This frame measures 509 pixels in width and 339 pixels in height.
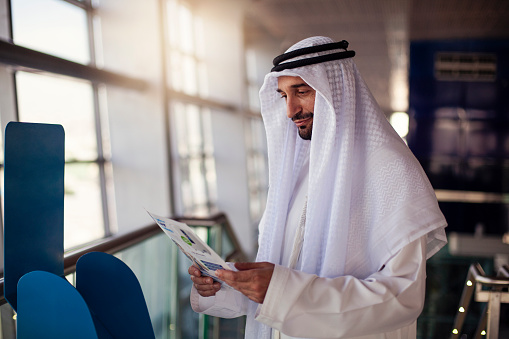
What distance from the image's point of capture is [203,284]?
1580mm

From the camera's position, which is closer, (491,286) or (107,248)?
(491,286)

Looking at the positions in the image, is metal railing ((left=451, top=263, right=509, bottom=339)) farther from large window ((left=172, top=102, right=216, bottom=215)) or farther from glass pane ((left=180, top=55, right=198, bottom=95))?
glass pane ((left=180, top=55, right=198, bottom=95))

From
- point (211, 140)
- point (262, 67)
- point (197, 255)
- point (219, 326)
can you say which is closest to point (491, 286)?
point (197, 255)

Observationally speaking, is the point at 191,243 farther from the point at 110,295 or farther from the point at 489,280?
the point at 489,280

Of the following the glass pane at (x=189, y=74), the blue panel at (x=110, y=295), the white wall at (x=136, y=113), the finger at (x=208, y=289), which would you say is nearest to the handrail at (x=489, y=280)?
the finger at (x=208, y=289)

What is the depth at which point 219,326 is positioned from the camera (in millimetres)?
3680

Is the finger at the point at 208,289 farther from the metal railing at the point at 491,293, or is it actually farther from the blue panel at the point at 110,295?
the metal railing at the point at 491,293

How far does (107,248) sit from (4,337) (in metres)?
0.78

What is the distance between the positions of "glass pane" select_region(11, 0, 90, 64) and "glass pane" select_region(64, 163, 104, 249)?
36.6 inches

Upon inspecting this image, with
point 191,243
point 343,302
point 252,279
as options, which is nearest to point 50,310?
point 191,243

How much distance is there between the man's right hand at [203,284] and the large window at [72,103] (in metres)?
2.06

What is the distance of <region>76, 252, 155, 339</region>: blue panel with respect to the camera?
1.33m

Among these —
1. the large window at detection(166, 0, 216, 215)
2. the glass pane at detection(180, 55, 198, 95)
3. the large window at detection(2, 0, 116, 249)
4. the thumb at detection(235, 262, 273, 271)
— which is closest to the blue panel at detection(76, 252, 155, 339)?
the thumb at detection(235, 262, 273, 271)

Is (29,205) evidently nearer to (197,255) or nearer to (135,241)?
(197,255)
